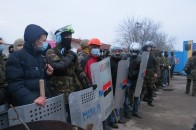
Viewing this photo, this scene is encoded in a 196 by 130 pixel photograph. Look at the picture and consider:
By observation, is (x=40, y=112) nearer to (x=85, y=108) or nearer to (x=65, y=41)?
(x=85, y=108)

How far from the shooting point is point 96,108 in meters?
3.54

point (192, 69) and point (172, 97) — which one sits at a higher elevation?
point (192, 69)

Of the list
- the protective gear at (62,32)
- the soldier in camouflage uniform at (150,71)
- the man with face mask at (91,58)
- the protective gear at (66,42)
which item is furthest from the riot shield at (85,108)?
the soldier in camouflage uniform at (150,71)

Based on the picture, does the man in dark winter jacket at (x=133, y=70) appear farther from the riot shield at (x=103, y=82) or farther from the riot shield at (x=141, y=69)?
the riot shield at (x=103, y=82)

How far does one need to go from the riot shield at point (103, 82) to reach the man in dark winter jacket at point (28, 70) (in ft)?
3.32

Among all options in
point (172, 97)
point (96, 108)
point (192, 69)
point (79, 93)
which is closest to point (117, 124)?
point (96, 108)

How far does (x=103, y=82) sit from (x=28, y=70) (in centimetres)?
171

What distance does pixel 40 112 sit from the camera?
254 cm

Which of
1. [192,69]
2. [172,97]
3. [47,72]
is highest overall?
[47,72]

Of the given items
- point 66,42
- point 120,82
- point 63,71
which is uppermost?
point 66,42

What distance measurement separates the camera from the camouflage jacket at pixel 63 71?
3.39 metres

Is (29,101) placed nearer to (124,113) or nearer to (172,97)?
(124,113)

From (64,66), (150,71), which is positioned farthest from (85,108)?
(150,71)

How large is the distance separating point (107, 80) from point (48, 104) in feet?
6.35
